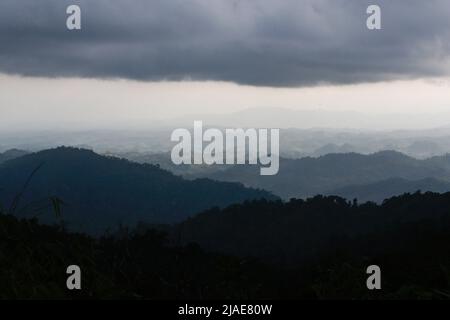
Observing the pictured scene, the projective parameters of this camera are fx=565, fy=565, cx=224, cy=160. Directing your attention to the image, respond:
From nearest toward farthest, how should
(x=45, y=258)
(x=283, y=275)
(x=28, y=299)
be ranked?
(x=28, y=299)
(x=45, y=258)
(x=283, y=275)

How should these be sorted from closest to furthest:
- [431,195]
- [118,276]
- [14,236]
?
[14,236], [118,276], [431,195]

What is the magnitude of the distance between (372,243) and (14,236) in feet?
352

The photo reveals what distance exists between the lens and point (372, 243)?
360 feet

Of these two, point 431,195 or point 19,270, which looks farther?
point 431,195

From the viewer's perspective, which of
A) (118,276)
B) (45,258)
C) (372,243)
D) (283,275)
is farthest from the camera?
(372,243)

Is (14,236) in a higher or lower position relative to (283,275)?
higher

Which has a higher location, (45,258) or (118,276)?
(45,258)

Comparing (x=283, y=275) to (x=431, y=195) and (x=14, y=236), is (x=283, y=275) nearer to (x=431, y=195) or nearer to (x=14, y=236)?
(x=14, y=236)

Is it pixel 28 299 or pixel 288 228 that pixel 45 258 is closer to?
pixel 28 299

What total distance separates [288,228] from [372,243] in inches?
3519

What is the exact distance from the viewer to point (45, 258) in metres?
7.69
